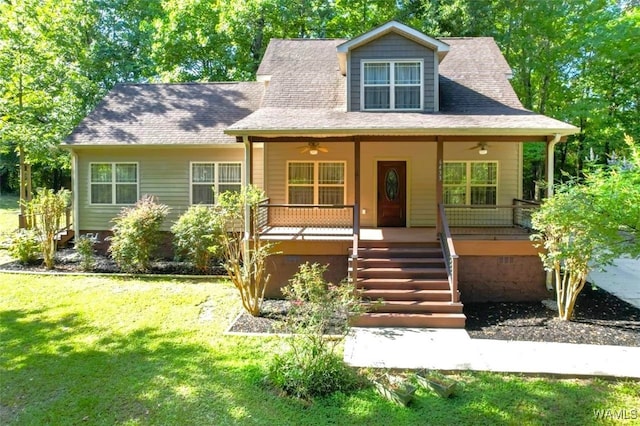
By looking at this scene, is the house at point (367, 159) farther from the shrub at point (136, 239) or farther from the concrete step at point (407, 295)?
the shrub at point (136, 239)

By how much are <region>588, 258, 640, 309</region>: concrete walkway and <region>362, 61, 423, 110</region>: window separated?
20.6 ft

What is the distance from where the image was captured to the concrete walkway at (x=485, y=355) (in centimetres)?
577

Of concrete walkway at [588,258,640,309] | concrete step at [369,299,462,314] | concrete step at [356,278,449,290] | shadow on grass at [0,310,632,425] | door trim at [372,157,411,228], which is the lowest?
shadow on grass at [0,310,632,425]

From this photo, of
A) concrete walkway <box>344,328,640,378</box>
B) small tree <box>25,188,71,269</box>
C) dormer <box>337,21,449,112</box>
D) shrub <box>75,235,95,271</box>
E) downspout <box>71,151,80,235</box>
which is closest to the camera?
concrete walkway <box>344,328,640,378</box>

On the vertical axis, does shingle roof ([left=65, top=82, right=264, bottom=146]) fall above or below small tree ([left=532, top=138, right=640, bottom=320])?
above

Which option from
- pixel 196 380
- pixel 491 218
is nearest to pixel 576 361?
pixel 196 380

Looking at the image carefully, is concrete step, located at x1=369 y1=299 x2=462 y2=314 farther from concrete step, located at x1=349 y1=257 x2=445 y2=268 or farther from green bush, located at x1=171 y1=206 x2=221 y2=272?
green bush, located at x1=171 y1=206 x2=221 y2=272

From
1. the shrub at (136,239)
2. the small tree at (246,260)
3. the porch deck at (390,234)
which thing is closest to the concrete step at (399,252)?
the porch deck at (390,234)

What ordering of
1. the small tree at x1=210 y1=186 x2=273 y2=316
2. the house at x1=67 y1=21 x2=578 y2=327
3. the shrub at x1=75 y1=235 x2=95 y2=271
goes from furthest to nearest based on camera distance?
the shrub at x1=75 y1=235 x2=95 y2=271, the house at x1=67 y1=21 x2=578 y2=327, the small tree at x1=210 y1=186 x2=273 y2=316

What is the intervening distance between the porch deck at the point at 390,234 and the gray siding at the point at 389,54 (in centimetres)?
352

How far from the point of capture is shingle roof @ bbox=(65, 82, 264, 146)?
13180 millimetres

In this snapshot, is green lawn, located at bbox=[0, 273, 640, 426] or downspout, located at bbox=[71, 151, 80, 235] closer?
green lawn, located at bbox=[0, 273, 640, 426]

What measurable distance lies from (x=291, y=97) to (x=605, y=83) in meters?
19.5

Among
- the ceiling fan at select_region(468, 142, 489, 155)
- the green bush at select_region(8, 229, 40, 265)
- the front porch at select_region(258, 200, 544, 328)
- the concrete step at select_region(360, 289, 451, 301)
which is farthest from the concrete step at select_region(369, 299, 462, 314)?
the green bush at select_region(8, 229, 40, 265)
